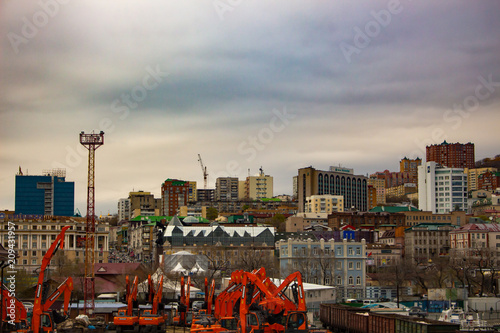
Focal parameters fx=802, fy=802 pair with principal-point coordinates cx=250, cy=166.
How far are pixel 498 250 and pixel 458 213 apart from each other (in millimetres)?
46283

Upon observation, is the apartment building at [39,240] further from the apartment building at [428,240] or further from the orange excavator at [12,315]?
the orange excavator at [12,315]

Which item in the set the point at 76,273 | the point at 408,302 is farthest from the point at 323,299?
the point at 76,273

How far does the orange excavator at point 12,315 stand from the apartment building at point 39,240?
8411 centimetres

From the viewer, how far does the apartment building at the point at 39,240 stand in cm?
14650

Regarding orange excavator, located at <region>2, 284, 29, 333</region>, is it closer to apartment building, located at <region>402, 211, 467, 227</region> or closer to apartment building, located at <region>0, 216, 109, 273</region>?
apartment building, located at <region>0, 216, 109, 273</region>

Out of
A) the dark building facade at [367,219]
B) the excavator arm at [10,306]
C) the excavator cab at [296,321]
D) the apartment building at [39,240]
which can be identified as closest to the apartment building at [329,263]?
the apartment building at [39,240]

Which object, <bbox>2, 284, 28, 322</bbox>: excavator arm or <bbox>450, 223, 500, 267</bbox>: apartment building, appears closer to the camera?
<bbox>2, 284, 28, 322</bbox>: excavator arm

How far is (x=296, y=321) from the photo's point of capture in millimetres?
55469

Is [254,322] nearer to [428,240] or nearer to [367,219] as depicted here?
[428,240]

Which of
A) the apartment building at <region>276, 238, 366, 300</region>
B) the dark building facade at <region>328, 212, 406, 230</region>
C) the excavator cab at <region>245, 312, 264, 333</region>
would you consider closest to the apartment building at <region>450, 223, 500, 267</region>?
the apartment building at <region>276, 238, 366, 300</region>

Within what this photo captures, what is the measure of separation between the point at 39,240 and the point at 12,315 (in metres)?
95.1

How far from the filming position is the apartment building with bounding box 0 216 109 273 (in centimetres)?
14650

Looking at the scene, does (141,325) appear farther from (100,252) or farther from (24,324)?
(100,252)

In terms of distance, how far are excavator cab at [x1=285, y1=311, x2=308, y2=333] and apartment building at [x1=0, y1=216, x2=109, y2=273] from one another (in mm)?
94278
